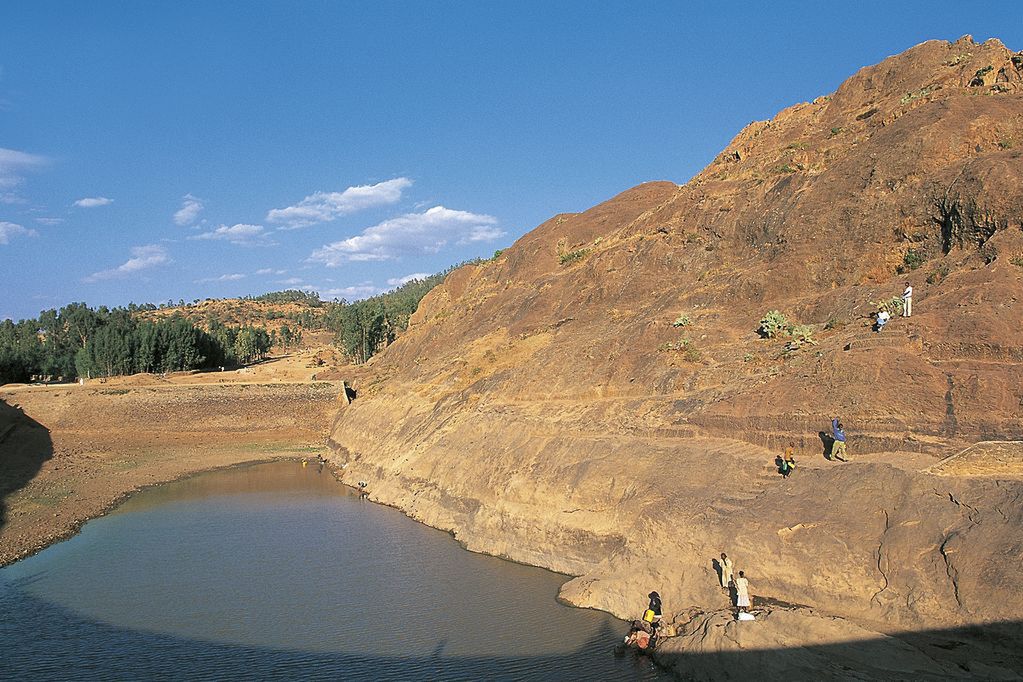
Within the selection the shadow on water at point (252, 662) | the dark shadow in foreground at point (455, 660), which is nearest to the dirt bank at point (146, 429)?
the dark shadow in foreground at point (455, 660)

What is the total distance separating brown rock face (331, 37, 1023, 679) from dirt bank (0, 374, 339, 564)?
1292cm

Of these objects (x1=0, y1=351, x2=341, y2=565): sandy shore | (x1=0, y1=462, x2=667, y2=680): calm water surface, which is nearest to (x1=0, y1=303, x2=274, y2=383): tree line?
(x1=0, y1=351, x2=341, y2=565): sandy shore

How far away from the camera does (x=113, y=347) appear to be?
67000mm

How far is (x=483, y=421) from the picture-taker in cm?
2828

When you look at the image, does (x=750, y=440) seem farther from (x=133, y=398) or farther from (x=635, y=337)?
(x=133, y=398)

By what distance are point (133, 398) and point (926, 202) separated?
4830 centimetres

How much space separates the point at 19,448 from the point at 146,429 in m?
8.21

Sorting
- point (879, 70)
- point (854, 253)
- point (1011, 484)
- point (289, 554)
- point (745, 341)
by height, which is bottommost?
point (289, 554)

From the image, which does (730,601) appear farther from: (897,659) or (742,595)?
(897,659)

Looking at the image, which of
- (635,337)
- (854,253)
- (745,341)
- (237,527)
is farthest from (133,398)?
(854,253)

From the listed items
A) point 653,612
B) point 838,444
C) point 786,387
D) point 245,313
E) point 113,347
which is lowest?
point 653,612

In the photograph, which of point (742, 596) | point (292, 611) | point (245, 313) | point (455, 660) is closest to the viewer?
point (742, 596)

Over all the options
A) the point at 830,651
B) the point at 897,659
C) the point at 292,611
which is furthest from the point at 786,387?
the point at 292,611

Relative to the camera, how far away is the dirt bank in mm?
39000
